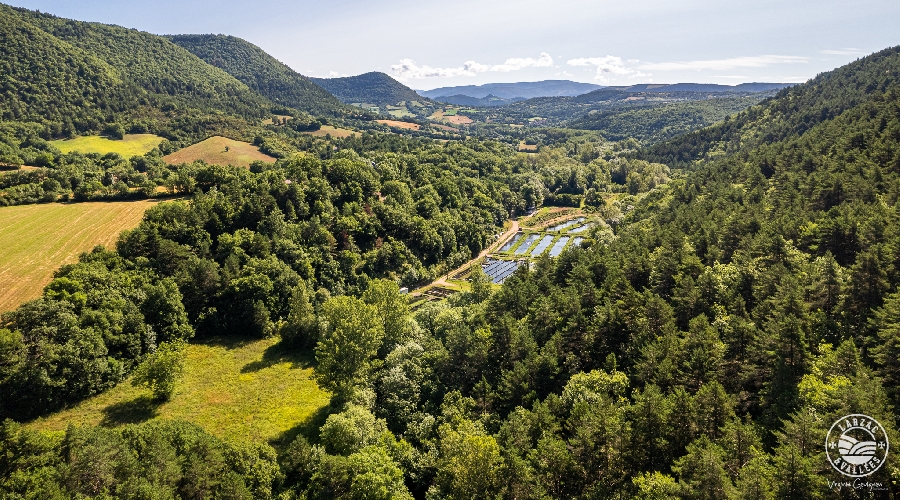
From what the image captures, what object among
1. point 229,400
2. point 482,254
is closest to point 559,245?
point 482,254

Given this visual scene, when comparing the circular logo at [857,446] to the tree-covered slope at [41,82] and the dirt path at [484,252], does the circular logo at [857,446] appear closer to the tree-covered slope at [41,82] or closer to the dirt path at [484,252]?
the dirt path at [484,252]

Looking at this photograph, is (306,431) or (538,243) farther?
(538,243)

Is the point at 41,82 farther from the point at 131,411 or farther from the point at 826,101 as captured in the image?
the point at 826,101

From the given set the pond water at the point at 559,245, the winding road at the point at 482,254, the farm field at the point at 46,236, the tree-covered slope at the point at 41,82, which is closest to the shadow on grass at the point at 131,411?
the farm field at the point at 46,236

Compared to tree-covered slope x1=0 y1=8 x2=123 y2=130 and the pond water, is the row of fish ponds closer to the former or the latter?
the pond water

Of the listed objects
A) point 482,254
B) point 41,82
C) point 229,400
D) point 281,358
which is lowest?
point 482,254

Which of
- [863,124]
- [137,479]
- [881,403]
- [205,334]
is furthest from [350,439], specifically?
[863,124]
